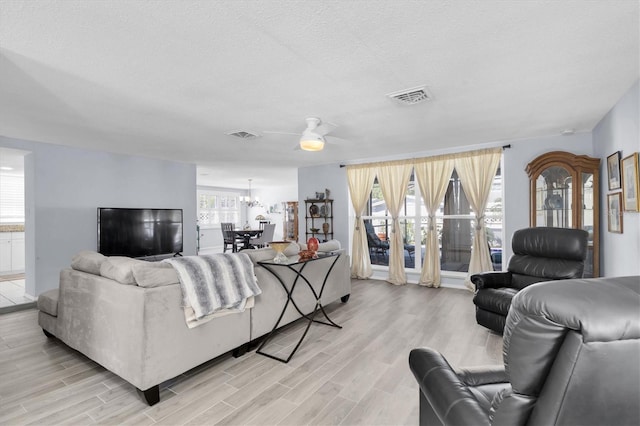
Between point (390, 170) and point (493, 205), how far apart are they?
1769 mm

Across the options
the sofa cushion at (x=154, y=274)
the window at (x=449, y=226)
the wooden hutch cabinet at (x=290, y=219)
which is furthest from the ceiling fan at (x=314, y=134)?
the wooden hutch cabinet at (x=290, y=219)

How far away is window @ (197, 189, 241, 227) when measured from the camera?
1083cm

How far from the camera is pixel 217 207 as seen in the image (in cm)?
1134

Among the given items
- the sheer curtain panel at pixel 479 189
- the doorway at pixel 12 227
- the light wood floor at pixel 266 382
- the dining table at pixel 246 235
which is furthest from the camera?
the dining table at pixel 246 235

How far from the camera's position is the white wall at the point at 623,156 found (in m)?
2.67

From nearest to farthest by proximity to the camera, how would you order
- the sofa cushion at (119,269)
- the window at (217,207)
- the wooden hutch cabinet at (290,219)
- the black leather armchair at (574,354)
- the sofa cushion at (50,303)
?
1. the black leather armchair at (574,354)
2. the sofa cushion at (119,269)
3. the sofa cushion at (50,303)
4. the window at (217,207)
5. the wooden hutch cabinet at (290,219)

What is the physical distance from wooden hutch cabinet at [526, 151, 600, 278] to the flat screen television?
5.78 metres

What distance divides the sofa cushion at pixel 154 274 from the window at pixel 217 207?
8.89 m

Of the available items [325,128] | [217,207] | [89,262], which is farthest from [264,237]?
[89,262]

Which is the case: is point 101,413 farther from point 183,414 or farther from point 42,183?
point 42,183

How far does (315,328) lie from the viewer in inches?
135

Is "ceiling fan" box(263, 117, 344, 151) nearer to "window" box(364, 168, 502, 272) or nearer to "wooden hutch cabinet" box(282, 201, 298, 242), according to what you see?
"window" box(364, 168, 502, 272)

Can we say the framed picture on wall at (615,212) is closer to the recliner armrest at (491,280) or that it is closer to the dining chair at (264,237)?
the recliner armrest at (491,280)

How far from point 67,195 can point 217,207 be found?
6.58 m
